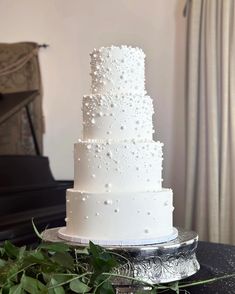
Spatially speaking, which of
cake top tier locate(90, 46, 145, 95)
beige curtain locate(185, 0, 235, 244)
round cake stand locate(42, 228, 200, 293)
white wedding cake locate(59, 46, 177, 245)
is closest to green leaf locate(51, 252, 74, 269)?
round cake stand locate(42, 228, 200, 293)

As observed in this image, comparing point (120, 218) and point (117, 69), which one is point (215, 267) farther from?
point (117, 69)

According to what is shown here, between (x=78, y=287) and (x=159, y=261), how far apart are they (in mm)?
322

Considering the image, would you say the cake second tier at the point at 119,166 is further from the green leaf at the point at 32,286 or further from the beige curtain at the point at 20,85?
the beige curtain at the point at 20,85

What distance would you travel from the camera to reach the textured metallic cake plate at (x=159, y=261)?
1001 mm

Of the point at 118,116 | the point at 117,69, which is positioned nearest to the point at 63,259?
the point at 118,116

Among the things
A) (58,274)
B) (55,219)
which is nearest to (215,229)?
(55,219)

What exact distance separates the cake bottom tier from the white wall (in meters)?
2.14

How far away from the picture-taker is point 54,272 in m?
0.78

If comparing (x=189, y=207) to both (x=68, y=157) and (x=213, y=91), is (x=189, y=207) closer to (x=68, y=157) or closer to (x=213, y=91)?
(x=213, y=91)

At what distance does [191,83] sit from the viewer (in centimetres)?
305

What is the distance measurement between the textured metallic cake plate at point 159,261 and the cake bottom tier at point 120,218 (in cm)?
5

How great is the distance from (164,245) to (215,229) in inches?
75.9

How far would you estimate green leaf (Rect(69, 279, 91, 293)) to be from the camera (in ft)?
2.46

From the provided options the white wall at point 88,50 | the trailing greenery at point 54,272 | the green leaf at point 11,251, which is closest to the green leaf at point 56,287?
the trailing greenery at point 54,272
